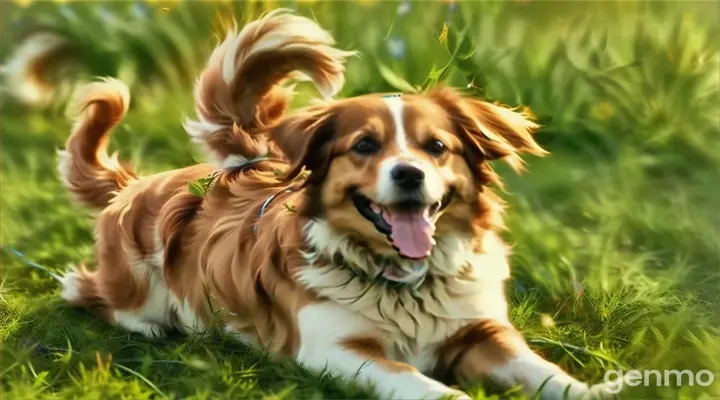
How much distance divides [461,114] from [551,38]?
2.86 meters

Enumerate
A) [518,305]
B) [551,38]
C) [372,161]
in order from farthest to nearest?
[551,38], [518,305], [372,161]

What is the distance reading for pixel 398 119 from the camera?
329cm

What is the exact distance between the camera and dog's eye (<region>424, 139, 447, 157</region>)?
129 inches

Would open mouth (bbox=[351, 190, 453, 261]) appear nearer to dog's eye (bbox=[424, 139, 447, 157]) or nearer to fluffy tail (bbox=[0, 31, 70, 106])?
dog's eye (bbox=[424, 139, 447, 157])

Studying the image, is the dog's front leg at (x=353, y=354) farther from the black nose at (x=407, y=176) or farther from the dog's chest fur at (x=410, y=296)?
the black nose at (x=407, y=176)

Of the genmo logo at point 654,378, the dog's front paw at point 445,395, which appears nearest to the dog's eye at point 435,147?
the dog's front paw at point 445,395

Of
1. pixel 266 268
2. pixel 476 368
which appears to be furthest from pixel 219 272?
pixel 476 368

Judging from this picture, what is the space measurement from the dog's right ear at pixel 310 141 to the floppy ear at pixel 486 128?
16.2 inches

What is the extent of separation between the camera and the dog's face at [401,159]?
3209mm

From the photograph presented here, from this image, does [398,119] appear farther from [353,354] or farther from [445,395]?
[445,395]

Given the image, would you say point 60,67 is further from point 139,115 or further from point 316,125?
point 316,125

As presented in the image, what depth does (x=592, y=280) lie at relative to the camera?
431cm

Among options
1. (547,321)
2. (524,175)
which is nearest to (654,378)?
(547,321)

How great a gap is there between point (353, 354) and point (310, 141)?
30.4 inches
